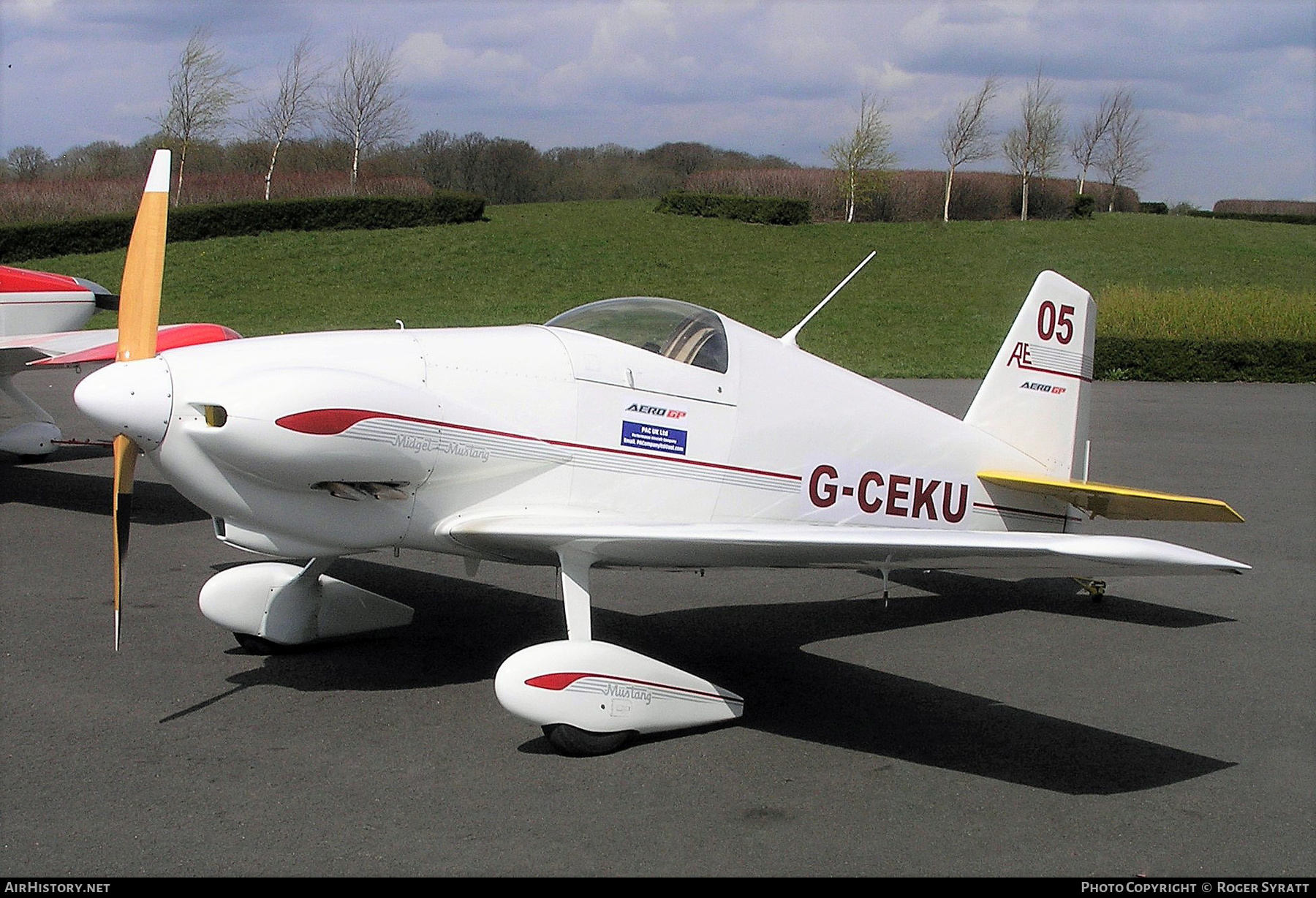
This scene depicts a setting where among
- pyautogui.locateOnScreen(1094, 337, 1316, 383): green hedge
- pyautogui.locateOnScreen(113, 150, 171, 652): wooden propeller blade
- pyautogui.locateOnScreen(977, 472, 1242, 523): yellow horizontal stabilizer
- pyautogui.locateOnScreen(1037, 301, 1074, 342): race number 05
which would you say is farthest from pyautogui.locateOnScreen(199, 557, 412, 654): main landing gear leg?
pyautogui.locateOnScreen(1094, 337, 1316, 383): green hedge

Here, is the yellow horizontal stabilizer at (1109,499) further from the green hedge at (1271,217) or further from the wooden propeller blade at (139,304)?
→ the green hedge at (1271,217)

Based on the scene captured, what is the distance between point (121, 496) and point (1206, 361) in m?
22.5

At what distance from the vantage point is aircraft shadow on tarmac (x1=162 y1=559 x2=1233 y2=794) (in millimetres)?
4961

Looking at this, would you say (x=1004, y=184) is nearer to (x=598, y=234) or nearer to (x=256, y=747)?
(x=598, y=234)

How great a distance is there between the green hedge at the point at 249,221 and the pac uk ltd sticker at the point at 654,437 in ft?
102

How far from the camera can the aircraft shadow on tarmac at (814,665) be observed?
4961mm

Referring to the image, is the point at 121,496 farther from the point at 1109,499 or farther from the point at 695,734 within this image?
the point at 1109,499

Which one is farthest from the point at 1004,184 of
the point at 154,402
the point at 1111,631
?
the point at 154,402

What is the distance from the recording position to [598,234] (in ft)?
128

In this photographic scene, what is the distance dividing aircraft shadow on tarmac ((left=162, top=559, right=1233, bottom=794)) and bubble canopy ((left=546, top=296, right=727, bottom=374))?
5.80 ft

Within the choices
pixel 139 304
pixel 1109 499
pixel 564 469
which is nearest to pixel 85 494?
pixel 139 304

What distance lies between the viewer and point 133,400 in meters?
4.66

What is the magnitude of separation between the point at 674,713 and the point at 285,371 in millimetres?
2342

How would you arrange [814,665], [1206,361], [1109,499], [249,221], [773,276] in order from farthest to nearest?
[249,221], [773,276], [1206,361], [1109,499], [814,665]
